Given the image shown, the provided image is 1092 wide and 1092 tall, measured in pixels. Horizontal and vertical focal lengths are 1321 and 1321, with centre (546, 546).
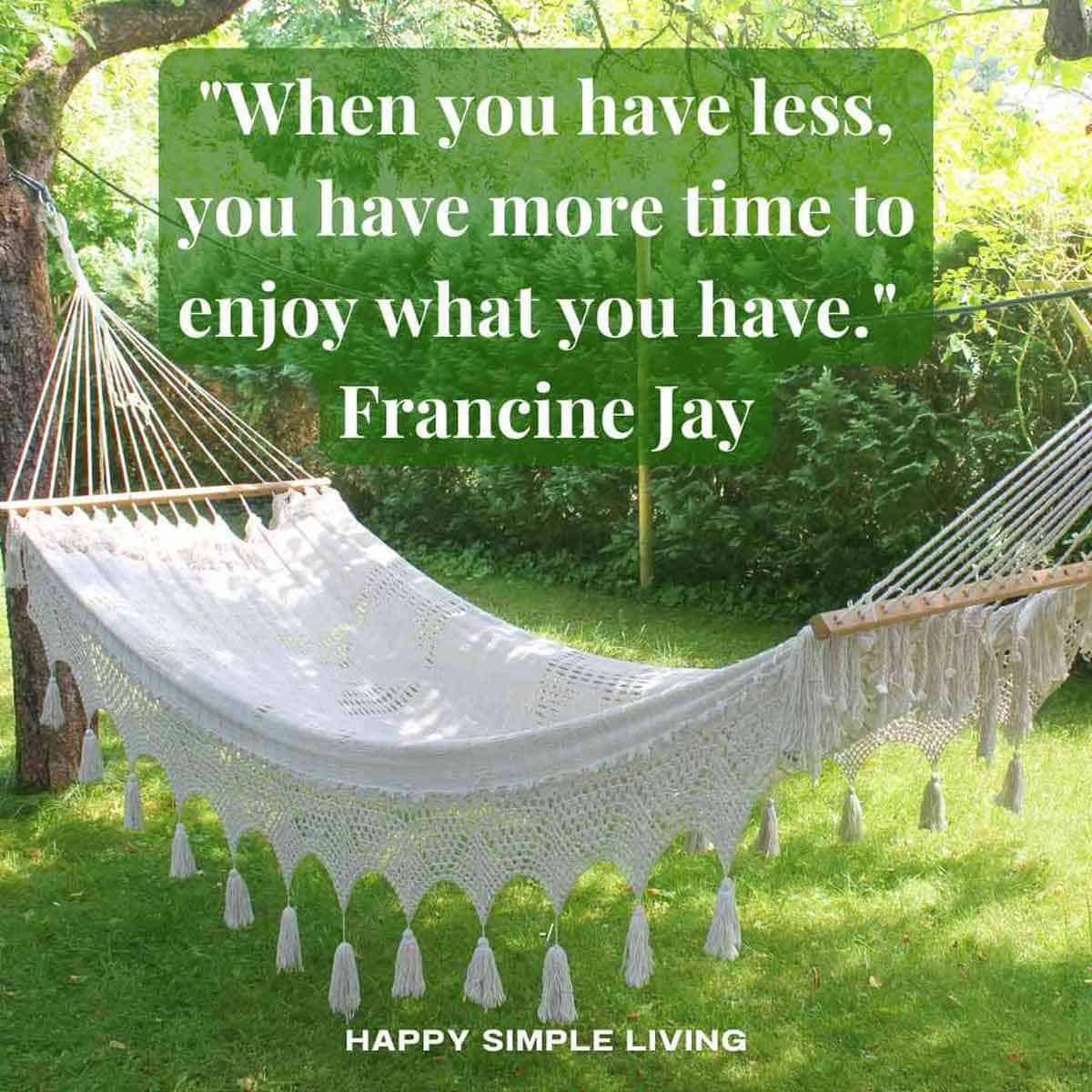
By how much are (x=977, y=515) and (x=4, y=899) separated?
1.85 meters

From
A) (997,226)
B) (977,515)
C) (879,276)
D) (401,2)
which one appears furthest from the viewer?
(401,2)

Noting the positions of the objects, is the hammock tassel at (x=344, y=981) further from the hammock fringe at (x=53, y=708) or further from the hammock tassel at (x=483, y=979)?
the hammock fringe at (x=53, y=708)

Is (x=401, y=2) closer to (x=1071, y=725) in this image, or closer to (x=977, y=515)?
(x=1071, y=725)

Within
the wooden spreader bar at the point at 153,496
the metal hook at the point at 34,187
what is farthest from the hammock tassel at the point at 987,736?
the metal hook at the point at 34,187

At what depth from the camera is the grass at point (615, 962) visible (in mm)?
1920

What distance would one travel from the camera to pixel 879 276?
13.7 ft

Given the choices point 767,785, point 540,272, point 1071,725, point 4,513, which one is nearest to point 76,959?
point 4,513

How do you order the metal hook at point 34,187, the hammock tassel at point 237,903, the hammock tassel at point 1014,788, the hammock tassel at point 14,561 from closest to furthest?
the hammock tassel at point 1014,788, the hammock tassel at point 237,903, the hammock tassel at point 14,561, the metal hook at point 34,187

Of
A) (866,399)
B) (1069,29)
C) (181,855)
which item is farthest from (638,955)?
(866,399)

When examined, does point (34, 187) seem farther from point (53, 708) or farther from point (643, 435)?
point (643, 435)

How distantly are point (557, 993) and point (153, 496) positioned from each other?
1423 mm

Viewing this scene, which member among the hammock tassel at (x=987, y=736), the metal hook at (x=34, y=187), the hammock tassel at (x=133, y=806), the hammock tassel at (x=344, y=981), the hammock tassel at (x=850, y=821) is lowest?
the hammock tassel at (x=344, y=981)

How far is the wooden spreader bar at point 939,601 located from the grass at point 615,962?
2.50 ft

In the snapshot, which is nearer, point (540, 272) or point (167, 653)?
point (167, 653)
